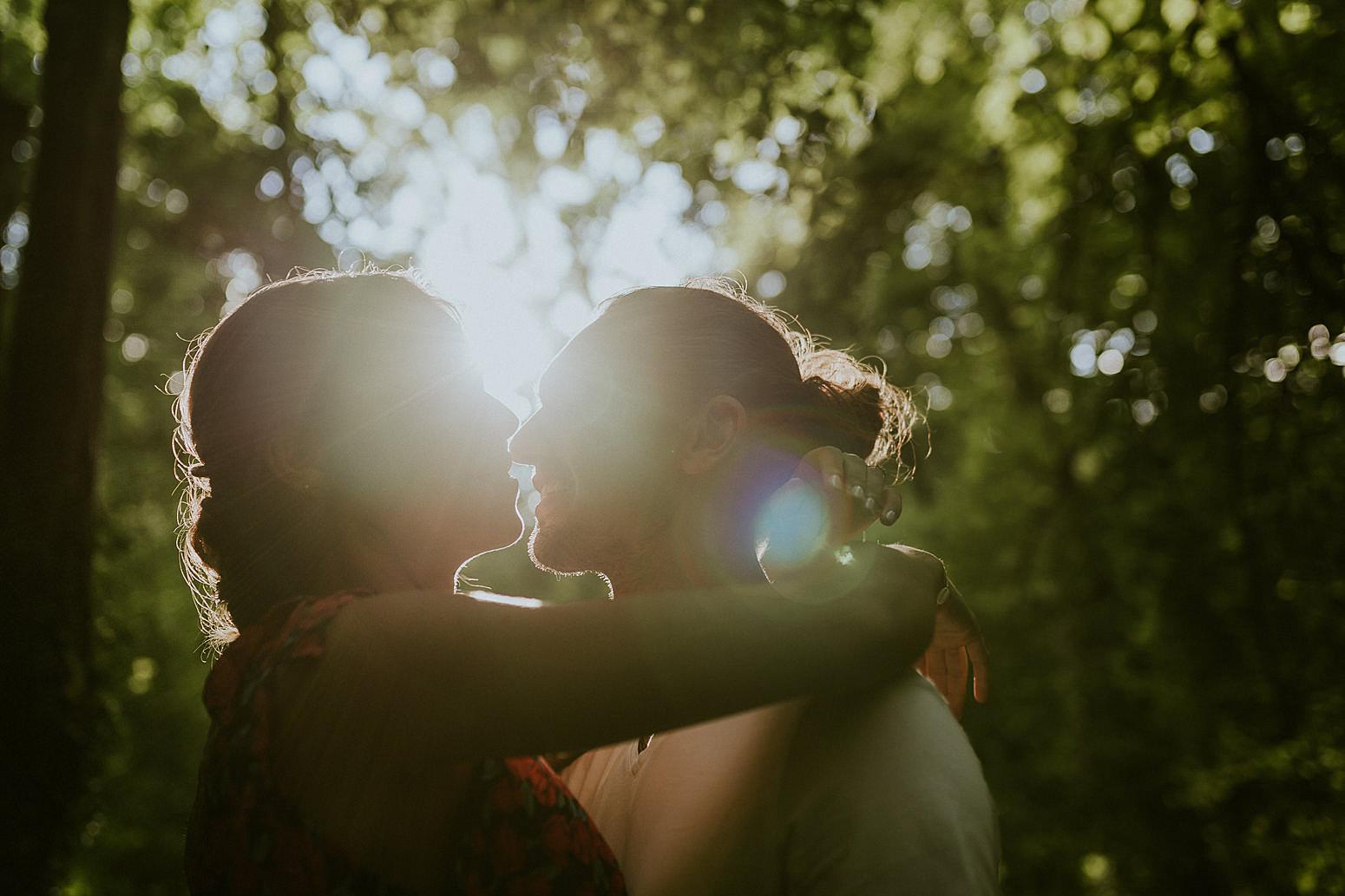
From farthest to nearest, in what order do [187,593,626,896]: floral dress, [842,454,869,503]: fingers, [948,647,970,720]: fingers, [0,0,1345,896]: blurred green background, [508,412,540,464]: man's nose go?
1. [0,0,1345,896]: blurred green background
2. [508,412,540,464]: man's nose
3. [948,647,970,720]: fingers
4. [842,454,869,503]: fingers
5. [187,593,626,896]: floral dress

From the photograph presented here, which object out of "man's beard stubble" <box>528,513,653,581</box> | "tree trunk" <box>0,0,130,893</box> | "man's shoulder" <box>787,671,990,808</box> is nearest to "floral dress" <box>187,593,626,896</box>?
"man's shoulder" <box>787,671,990,808</box>

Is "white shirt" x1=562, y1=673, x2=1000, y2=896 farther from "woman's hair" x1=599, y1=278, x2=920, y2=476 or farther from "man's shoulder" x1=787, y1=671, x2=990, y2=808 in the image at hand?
"woman's hair" x1=599, y1=278, x2=920, y2=476

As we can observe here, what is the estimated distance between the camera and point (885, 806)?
2.03m

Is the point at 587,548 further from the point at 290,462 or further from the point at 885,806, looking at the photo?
the point at 885,806

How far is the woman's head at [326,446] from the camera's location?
2.38 m

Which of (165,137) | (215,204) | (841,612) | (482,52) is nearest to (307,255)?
(482,52)

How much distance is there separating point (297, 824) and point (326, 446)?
0.92m

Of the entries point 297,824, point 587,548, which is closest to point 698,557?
point 587,548

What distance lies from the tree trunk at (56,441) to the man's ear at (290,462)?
244 cm

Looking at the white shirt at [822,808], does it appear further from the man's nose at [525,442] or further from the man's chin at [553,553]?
the man's nose at [525,442]

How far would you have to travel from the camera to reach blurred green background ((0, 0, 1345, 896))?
6.14 m

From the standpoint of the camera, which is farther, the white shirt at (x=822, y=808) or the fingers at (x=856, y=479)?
the fingers at (x=856, y=479)

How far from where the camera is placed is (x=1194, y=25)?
648 cm

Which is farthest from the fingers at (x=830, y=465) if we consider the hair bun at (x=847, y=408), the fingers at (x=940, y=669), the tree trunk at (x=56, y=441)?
the tree trunk at (x=56, y=441)
